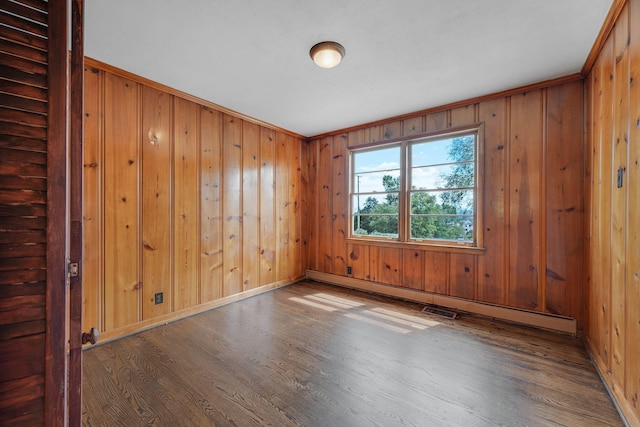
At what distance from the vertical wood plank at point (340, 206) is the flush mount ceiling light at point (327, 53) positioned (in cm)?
205

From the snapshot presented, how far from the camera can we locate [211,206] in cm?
325

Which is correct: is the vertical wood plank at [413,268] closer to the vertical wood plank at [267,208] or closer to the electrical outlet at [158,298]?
the vertical wood plank at [267,208]

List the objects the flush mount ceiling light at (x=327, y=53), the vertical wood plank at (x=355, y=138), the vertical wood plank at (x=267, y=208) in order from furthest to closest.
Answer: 1. the vertical wood plank at (x=355, y=138)
2. the vertical wood plank at (x=267, y=208)
3. the flush mount ceiling light at (x=327, y=53)

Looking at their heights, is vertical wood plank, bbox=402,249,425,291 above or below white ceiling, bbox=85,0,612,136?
below

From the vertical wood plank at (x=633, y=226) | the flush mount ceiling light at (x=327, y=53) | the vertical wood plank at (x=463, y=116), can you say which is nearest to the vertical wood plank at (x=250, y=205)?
the flush mount ceiling light at (x=327, y=53)

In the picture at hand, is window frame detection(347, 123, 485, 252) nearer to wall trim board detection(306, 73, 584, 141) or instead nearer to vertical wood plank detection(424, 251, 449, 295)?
vertical wood plank detection(424, 251, 449, 295)

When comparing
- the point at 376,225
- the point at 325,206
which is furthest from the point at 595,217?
the point at 325,206

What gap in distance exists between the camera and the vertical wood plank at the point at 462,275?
3115mm

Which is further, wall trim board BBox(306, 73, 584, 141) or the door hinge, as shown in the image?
wall trim board BBox(306, 73, 584, 141)

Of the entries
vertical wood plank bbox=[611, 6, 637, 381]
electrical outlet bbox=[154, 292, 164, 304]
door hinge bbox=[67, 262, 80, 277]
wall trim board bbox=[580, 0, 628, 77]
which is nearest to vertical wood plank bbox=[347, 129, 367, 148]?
wall trim board bbox=[580, 0, 628, 77]

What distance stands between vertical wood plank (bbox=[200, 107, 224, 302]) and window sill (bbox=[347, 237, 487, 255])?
1.98m

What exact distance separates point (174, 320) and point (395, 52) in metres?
3.41

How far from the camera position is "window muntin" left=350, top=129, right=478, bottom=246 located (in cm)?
321

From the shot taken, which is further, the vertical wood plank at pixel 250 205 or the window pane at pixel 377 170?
the window pane at pixel 377 170
